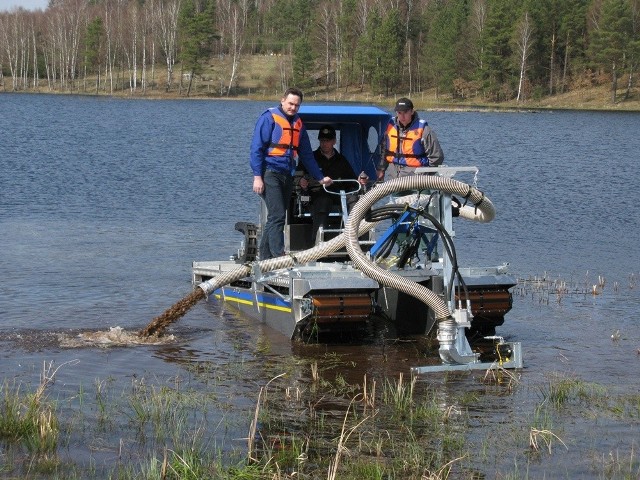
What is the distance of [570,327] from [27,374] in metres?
6.22

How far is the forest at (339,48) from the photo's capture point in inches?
3669

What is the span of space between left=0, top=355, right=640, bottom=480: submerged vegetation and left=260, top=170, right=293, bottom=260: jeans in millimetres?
2439

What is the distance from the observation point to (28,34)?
12169 centimetres

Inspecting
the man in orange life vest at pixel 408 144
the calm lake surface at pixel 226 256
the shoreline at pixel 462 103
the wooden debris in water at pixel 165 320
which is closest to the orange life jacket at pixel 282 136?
the man in orange life vest at pixel 408 144

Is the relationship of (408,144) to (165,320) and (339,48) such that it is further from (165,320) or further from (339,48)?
(339,48)

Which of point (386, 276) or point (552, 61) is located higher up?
point (552, 61)

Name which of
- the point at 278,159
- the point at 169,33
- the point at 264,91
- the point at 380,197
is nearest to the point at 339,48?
the point at 264,91

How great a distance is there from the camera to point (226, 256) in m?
18.4

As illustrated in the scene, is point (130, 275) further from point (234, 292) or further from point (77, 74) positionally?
point (77, 74)

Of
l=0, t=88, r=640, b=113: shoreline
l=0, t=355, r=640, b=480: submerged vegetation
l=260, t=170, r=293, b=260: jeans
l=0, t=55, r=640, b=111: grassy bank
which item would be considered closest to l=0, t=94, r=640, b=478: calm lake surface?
l=0, t=355, r=640, b=480: submerged vegetation

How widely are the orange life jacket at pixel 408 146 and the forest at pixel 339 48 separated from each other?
76.3 metres

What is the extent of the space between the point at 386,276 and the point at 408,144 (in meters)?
2.32

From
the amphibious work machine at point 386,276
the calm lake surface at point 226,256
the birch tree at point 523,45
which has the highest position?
the birch tree at point 523,45

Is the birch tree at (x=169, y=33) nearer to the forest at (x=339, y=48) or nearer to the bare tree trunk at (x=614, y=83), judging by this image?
the forest at (x=339, y=48)
